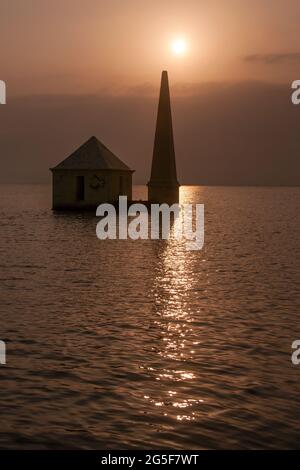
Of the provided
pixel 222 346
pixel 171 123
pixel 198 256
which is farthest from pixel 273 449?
pixel 171 123

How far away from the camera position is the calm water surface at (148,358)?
7.98m

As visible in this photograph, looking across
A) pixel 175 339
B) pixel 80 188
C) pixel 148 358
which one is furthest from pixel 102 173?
pixel 148 358

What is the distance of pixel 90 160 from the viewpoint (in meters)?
53.6

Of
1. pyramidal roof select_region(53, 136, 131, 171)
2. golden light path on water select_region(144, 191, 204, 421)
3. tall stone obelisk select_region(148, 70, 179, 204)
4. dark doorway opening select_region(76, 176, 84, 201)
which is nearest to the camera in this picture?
golden light path on water select_region(144, 191, 204, 421)

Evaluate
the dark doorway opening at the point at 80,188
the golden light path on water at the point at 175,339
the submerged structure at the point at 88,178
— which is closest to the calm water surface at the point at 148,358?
the golden light path on water at the point at 175,339

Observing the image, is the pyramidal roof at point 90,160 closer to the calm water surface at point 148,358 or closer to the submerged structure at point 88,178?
the submerged structure at point 88,178

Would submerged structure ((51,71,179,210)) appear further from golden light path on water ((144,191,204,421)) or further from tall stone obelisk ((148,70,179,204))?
golden light path on water ((144,191,204,421))

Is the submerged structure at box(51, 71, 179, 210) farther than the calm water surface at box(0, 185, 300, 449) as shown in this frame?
Yes

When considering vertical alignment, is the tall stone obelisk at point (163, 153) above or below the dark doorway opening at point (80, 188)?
above

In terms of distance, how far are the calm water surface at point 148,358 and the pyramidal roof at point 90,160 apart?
30024mm

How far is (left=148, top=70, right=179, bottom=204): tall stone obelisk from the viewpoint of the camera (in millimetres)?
62094

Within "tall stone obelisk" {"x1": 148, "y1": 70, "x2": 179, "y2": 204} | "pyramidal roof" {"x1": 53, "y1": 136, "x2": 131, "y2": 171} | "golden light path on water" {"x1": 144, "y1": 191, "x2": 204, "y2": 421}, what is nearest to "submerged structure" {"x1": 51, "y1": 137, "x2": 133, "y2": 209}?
"pyramidal roof" {"x1": 53, "y1": 136, "x2": 131, "y2": 171}

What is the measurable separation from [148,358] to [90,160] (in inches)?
1711
